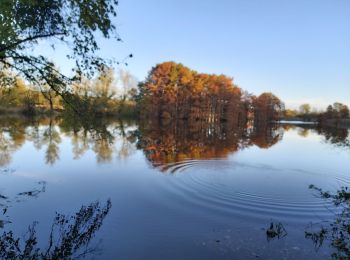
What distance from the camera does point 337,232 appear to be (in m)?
6.50

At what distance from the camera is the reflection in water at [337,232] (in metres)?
5.57

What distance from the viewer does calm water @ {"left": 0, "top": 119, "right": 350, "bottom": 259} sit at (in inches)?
222

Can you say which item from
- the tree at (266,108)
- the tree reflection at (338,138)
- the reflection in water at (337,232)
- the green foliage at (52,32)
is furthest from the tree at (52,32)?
the tree at (266,108)

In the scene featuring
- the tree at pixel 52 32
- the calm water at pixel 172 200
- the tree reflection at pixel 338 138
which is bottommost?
the calm water at pixel 172 200

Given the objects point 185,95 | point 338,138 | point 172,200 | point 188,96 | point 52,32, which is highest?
point 185,95

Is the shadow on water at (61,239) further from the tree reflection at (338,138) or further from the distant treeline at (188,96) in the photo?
the distant treeline at (188,96)

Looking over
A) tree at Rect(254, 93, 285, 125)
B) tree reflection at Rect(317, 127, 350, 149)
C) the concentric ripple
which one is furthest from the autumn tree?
the concentric ripple

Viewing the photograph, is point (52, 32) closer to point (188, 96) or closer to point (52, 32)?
point (52, 32)

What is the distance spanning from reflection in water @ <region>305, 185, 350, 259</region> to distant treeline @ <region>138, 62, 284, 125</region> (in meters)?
58.2

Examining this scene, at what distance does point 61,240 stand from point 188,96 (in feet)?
207

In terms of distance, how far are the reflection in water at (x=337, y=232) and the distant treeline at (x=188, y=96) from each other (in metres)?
58.2

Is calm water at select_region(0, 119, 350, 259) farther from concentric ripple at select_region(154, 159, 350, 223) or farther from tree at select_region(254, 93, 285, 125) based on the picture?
tree at select_region(254, 93, 285, 125)

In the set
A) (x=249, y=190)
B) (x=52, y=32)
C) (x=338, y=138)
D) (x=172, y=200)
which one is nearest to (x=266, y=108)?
(x=338, y=138)

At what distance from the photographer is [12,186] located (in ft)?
29.9
